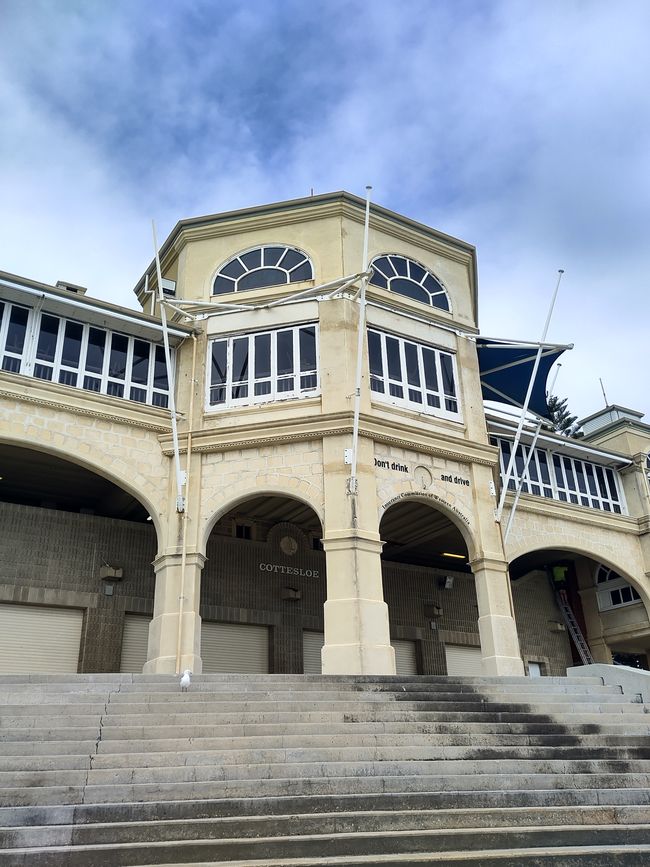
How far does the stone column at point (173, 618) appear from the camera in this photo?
51.0 feet

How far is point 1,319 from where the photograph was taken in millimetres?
16859

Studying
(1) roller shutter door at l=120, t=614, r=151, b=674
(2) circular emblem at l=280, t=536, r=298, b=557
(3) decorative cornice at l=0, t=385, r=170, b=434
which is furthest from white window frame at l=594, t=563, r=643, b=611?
(3) decorative cornice at l=0, t=385, r=170, b=434

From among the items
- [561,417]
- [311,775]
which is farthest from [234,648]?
[561,417]

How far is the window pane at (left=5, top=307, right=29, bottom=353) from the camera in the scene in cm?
1684

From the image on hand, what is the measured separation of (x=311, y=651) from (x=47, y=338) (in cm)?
1096

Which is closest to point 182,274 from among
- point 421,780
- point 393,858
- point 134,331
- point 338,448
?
point 134,331

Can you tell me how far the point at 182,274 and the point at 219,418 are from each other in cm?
456

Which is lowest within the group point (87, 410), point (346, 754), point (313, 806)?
point (313, 806)

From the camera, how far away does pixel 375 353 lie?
18.9 meters

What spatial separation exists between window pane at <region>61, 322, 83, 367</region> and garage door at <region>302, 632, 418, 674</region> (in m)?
9.74

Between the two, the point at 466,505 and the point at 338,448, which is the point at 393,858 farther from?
the point at 466,505

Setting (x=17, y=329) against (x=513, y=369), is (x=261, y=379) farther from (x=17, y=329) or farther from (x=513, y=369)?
(x=513, y=369)

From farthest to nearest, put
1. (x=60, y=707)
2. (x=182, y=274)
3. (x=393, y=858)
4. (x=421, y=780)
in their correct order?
(x=182, y=274) → (x=60, y=707) → (x=421, y=780) → (x=393, y=858)

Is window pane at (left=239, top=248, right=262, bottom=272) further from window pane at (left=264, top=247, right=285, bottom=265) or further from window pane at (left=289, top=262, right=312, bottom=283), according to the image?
window pane at (left=289, top=262, right=312, bottom=283)
